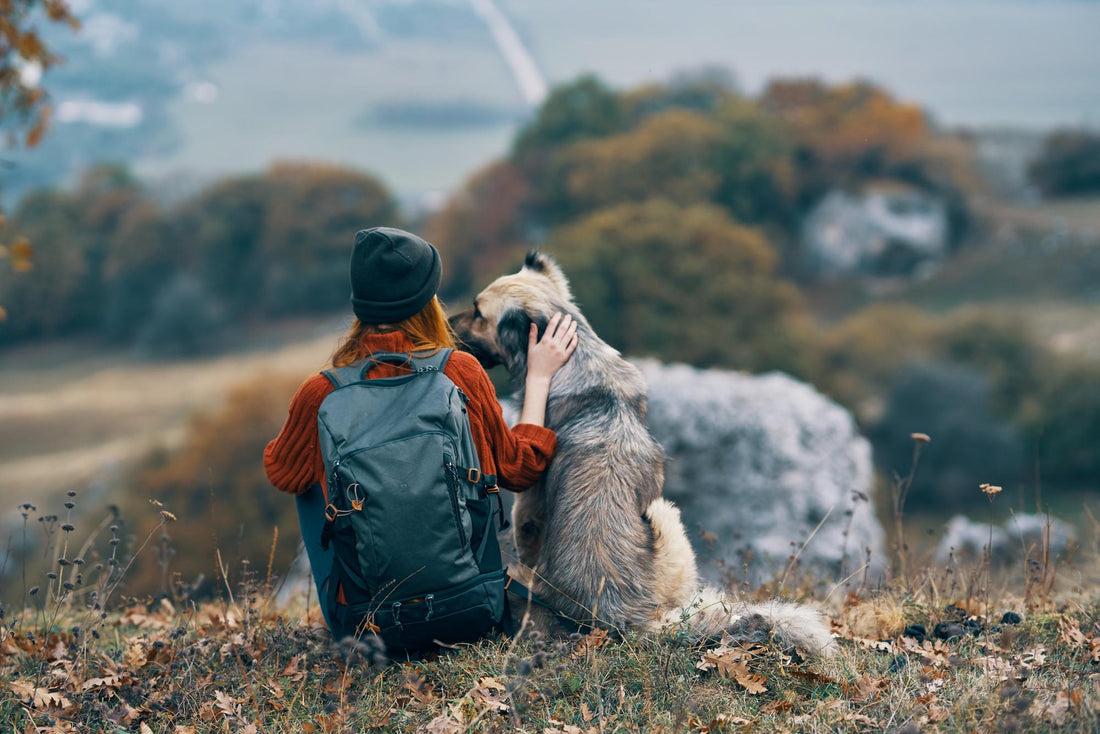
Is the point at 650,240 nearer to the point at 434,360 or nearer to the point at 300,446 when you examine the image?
the point at 434,360

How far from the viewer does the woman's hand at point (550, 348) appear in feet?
13.7

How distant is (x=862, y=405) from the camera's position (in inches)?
1307

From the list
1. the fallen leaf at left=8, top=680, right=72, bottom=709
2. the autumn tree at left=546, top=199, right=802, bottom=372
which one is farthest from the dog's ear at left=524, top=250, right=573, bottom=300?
the autumn tree at left=546, top=199, right=802, bottom=372

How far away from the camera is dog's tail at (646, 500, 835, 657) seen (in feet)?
12.6

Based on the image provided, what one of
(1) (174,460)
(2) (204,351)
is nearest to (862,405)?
(1) (174,460)

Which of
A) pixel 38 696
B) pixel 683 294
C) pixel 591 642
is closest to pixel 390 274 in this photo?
pixel 591 642

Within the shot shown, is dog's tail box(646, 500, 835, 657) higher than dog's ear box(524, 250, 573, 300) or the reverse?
the reverse

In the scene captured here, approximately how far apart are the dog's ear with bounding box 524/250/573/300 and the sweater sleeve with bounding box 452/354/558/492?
0.96 m

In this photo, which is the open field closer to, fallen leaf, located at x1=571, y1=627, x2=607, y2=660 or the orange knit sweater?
the orange knit sweater

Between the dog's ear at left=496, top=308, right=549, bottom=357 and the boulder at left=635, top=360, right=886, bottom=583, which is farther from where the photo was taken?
the boulder at left=635, top=360, right=886, bottom=583

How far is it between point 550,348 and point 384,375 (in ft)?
2.97

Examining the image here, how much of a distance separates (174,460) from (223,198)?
3248cm

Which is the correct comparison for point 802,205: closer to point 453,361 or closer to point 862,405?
point 862,405

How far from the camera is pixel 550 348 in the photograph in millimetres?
4211
